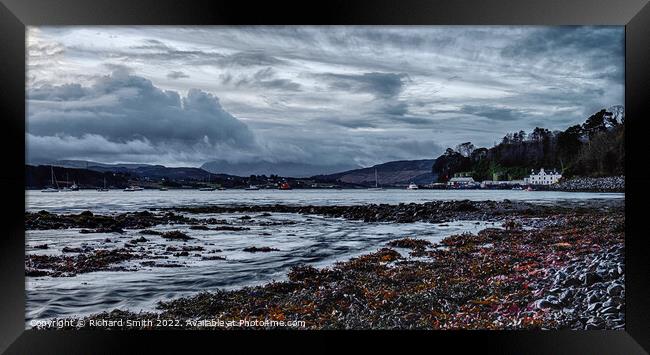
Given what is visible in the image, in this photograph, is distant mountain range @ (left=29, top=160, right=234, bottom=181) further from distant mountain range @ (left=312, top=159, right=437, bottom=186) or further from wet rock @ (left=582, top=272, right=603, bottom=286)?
wet rock @ (left=582, top=272, right=603, bottom=286)

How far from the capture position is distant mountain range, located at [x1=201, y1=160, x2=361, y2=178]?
6.16 metres

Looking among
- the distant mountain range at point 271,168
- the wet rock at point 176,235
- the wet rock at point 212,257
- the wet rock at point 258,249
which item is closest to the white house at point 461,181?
the distant mountain range at point 271,168

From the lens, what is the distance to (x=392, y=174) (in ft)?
20.7

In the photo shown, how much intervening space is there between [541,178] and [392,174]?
206cm

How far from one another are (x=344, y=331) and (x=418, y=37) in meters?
3.96

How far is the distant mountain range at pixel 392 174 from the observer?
20.1 ft

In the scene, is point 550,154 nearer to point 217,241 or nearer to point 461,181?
point 461,181

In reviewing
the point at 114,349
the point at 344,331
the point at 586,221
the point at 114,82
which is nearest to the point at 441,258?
the point at 344,331

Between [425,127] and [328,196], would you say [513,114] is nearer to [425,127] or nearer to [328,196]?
[425,127]

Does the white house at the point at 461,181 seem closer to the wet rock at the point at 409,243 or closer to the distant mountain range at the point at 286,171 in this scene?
the distant mountain range at the point at 286,171
